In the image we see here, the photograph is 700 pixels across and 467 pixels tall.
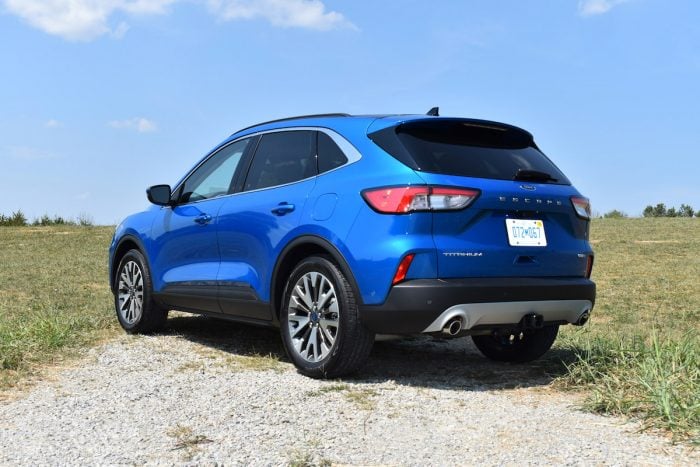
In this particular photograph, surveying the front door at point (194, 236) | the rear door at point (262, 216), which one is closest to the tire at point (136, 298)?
the front door at point (194, 236)

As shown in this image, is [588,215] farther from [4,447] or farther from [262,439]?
[4,447]

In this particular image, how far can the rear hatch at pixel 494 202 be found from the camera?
4.91m

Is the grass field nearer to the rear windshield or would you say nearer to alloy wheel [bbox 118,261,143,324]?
alloy wheel [bbox 118,261,143,324]

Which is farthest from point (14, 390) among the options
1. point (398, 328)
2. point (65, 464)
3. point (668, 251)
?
point (668, 251)

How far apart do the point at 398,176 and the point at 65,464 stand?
2516 mm

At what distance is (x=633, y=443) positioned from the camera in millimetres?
4031

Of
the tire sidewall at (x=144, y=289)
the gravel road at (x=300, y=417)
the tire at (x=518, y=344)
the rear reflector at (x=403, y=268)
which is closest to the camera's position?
the gravel road at (x=300, y=417)

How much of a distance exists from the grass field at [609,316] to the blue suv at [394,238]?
2.04ft

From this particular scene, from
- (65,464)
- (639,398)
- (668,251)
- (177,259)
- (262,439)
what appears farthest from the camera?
(668,251)

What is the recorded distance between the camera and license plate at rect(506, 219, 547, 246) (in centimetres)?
510

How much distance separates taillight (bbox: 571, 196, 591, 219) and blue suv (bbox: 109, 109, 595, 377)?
2 centimetres

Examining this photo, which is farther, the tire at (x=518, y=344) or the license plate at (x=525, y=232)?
the tire at (x=518, y=344)

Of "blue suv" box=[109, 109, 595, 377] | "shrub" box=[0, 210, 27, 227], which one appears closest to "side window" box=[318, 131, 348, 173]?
"blue suv" box=[109, 109, 595, 377]

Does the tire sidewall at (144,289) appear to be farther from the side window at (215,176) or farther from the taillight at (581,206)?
the taillight at (581,206)
